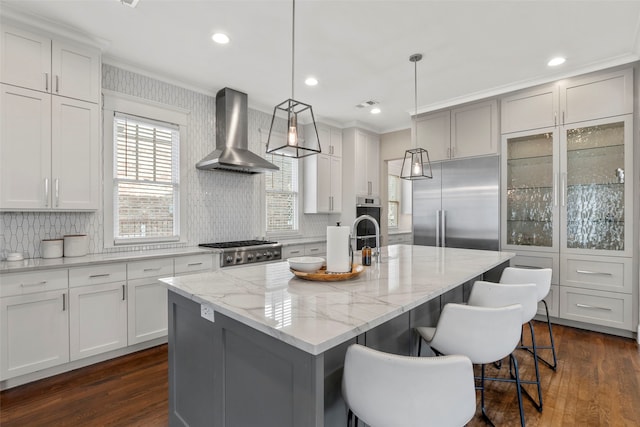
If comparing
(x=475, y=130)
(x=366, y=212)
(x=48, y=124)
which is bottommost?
(x=366, y=212)

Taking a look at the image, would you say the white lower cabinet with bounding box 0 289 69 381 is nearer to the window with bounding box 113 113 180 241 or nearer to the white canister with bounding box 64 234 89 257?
the white canister with bounding box 64 234 89 257

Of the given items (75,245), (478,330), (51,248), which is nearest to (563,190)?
(478,330)

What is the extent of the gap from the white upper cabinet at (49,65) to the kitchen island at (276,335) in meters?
2.14

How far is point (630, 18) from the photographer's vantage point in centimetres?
254

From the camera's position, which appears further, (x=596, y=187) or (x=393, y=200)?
(x=393, y=200)

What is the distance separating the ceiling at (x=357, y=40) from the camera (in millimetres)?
2385

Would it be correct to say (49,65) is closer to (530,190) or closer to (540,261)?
(530,190)

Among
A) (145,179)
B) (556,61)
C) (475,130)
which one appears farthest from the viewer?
(475,130)

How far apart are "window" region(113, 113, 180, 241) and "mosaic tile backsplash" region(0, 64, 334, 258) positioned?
143 mm

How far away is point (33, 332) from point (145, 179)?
65.9 inches

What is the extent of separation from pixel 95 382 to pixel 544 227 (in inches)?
182

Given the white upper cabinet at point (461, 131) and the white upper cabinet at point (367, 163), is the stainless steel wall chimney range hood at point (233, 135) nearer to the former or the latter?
the white upper cabinet at point (367, 163)

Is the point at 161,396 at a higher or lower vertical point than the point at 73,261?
lower

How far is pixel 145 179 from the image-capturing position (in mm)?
3449
